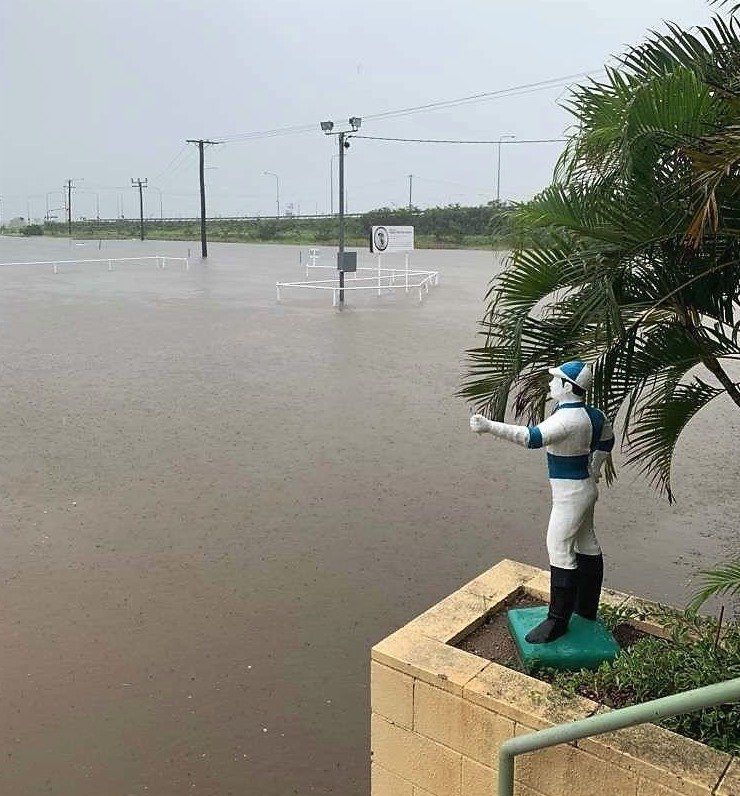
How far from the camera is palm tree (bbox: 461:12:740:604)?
116 inches

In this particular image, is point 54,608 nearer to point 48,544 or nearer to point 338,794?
point 48,544

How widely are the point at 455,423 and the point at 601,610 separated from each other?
5613mm

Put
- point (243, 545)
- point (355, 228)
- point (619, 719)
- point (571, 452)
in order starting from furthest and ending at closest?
point (355, 228) → point (243, 545) → point (571, 452) → point (619, 719)

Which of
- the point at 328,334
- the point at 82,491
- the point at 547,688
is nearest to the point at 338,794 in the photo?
the point at 547,688

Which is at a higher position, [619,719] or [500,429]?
[500,429]

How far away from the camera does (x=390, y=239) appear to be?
23359mm

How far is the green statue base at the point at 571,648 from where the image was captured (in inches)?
112

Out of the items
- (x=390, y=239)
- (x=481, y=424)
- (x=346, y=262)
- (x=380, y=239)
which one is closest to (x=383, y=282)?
(x=390, y=239)

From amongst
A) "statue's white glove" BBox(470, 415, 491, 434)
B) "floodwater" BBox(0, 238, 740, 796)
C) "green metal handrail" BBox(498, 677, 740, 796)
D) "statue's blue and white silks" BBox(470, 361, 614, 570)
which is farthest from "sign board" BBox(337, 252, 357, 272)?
"green metal handrail" BBox(498, 677, 740, 796)

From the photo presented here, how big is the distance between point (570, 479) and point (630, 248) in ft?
2.90

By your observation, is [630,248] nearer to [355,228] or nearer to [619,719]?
[619,719]

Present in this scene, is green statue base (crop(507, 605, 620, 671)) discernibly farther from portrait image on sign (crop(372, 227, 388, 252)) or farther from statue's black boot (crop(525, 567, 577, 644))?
portrait image on sign (crop(372, 227, 388, 252))

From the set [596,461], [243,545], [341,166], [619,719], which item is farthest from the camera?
[341,166]

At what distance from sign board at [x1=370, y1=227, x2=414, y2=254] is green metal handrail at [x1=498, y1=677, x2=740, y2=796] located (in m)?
21.3
